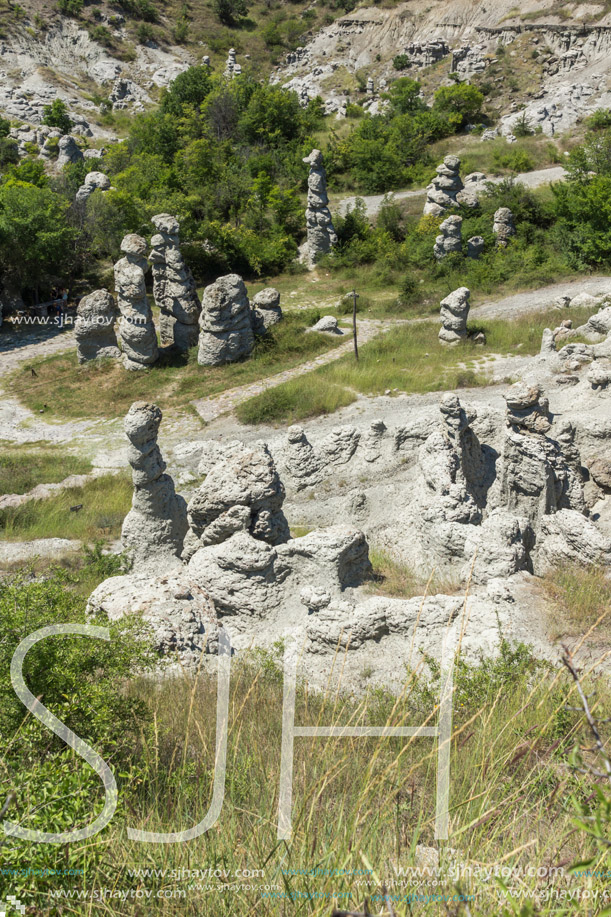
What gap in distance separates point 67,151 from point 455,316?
115ft

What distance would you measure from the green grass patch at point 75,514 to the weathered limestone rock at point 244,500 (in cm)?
539

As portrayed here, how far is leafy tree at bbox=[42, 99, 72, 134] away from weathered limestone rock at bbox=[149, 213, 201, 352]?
31887 mm

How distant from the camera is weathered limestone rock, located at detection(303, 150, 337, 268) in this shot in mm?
34031

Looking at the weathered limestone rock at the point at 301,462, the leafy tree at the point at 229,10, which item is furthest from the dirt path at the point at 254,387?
the leafy tree at the point at 229,10

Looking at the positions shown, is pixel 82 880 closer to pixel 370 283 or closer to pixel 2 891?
pixel 2 891

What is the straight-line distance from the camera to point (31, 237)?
97.5ft

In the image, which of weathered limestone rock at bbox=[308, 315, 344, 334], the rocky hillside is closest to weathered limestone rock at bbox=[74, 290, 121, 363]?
weathered limestone rock at bbox=[308, 315, 344, 334]

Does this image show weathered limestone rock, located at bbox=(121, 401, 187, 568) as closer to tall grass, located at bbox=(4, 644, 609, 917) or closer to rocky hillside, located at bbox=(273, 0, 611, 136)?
tall grass, located at bbox=(4, 644, 609, 917)

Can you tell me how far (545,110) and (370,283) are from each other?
79.5 feet

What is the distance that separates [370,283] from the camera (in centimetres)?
3142

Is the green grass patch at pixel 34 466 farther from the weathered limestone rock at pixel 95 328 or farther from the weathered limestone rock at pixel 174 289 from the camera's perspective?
the weathered limestone rock at pixel 174 289

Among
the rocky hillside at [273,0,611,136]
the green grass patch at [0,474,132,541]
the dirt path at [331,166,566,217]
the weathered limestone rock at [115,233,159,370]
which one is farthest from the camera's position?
the rocky hillside at [273,0,611,136]

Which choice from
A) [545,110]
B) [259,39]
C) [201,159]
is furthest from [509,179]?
[259,39]

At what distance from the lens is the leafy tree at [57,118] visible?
50250 millimetres
